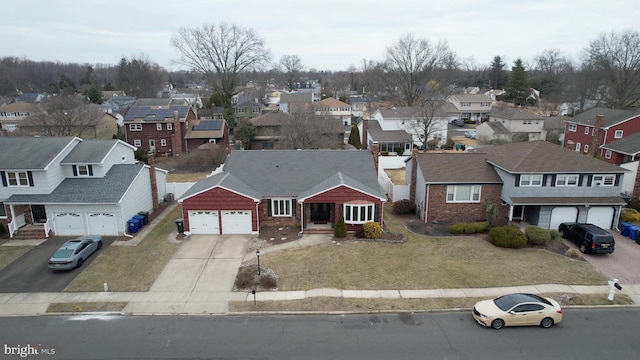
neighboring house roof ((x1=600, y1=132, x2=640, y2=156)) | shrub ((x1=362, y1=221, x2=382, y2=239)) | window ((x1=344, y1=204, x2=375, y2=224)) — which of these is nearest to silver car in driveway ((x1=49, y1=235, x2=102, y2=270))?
window ((x1=344, y1=204, x2=375, y2=224))

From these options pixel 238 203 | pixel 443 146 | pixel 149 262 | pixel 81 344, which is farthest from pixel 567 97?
pixel 81 344

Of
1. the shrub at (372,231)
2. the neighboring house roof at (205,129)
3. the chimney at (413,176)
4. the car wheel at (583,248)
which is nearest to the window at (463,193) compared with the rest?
the chimney at (413,176)

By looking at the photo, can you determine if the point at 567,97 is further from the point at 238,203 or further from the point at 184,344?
the point at 184,344

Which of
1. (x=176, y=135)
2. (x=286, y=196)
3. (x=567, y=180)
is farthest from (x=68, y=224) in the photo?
(x=567, y=180)

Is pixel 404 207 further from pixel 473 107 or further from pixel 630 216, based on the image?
pixel 473 107

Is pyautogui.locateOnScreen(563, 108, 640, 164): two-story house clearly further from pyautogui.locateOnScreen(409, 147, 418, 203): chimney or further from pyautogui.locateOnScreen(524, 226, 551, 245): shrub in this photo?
pyautogui.locateOnScreen(409, 147, 418, 203): chimney

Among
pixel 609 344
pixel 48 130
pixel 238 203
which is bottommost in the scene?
pixel 609 344
